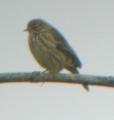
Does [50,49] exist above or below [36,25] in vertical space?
below

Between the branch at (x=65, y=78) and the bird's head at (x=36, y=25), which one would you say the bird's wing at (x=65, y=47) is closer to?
the bird's head at (x=36, y=25)

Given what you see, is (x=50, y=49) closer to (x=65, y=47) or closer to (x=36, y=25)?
(x=65, y=47)

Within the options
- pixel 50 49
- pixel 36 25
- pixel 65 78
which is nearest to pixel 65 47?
pixel 50 49

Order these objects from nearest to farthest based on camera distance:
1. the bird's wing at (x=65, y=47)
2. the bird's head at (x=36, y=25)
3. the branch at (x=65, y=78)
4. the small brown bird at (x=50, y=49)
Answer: the branch at (x=65, y=78) < the bird's wing at (x=65, y=47) < the small brown bird at (x=50, y=49) < the bird's head at (x=36, y=25)

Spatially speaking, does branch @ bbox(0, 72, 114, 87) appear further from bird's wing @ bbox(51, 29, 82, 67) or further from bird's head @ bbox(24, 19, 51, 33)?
bird's head @ bbox(24, 19, 51, 33)

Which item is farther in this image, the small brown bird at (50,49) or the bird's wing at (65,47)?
the small brown bird at (50,49)

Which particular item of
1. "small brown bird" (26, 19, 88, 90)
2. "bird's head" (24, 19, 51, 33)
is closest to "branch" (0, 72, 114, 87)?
"small brown bird" (26, 19, 88, 90)

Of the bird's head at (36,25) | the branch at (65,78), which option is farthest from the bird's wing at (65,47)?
the branch at (65,78)
